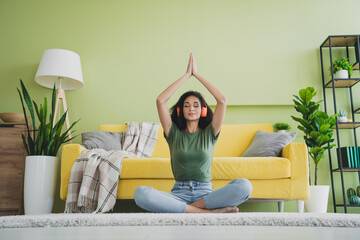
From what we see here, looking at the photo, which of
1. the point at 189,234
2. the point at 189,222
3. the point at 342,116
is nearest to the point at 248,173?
the point at 189,222

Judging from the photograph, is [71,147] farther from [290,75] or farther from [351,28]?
[351,28]

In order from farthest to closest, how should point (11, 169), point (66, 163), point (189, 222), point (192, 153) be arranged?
1. point (11, 169)
2. point (66, 163)
3. point (192, 153)
4. point (189, 222)

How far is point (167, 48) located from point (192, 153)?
2.17 m

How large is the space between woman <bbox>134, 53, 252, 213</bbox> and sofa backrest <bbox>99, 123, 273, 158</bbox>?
3.98 feet

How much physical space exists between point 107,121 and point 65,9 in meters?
1.42

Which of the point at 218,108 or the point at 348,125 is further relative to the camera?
the point at 348,125

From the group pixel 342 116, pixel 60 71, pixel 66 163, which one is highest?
pixel 60 71

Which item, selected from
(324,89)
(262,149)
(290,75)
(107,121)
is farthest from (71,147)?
(324,89)

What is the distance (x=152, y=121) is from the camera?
148 inches

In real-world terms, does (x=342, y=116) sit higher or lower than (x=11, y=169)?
higher

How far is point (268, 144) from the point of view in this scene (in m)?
2.96

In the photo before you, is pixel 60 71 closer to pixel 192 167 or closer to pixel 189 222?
pixel 192 167

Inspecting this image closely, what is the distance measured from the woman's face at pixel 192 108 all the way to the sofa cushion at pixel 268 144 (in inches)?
40.6

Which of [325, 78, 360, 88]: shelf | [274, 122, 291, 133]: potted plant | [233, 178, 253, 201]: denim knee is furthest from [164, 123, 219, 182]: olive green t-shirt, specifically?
[325, 78, 360, 88]: shelf
